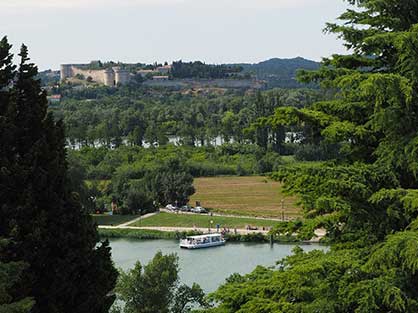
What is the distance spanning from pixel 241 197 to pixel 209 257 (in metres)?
15.1

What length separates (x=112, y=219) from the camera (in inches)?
1458

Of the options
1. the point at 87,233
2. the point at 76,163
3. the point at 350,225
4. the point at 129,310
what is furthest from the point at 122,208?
the point at 350,225

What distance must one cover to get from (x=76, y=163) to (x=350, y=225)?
29276 millimetres

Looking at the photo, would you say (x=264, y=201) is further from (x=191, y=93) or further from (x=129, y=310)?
(x=191, y=93)

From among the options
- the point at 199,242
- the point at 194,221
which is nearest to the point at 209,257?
the point at 199,242

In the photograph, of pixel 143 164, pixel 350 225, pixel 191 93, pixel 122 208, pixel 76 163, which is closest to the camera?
pixel 350 225

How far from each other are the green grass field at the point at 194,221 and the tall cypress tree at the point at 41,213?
2624cm

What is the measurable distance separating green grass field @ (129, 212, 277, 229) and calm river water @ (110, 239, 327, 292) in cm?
325

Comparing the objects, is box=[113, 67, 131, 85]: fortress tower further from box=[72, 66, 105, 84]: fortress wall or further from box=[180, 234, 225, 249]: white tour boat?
box=[180, 234, 225, 249]: white tour boat

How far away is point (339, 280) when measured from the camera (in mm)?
4812

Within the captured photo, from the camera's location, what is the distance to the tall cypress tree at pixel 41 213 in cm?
696

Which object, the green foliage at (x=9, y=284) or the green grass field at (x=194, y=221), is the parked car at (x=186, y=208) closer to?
the green grass field at (x=194, y=221)

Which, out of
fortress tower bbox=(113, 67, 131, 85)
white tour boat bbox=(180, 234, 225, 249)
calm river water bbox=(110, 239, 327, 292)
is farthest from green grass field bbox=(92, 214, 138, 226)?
fortress tower bbox=(113, 67, 131, 85)

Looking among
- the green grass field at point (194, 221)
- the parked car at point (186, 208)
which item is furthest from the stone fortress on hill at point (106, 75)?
the green grass field at point (194, 221)
